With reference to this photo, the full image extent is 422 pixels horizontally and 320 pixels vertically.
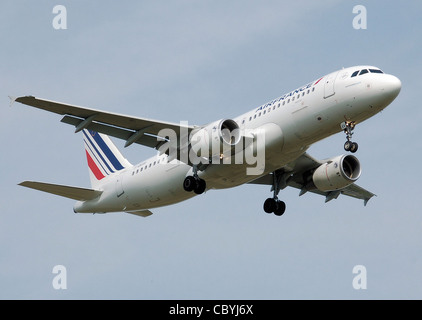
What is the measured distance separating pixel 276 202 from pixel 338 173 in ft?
12.7

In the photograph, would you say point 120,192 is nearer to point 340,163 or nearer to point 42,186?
point 42,186

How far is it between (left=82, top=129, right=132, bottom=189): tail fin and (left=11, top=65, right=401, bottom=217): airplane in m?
0.42

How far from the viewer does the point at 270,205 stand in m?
45.2

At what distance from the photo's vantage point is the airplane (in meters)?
37.4

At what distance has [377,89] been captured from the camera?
36.8 meters

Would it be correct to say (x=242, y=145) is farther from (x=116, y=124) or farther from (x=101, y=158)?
(x=101, y=158)

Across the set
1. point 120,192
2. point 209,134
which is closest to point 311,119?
point 209,134

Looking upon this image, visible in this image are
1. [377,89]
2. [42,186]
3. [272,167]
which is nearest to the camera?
[377,89]

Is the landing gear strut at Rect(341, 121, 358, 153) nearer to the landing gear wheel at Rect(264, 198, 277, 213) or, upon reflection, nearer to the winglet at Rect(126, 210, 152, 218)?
the landing gear wheel at Rect(264, 198, 277, 213)

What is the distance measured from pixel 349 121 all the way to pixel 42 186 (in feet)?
52.3

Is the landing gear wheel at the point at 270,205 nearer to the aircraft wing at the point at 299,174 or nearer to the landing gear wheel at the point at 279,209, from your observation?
the landing gear wheel at the point at 279,209

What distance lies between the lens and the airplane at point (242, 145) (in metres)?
37.4

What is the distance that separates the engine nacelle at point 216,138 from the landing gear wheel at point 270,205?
23.2 ft

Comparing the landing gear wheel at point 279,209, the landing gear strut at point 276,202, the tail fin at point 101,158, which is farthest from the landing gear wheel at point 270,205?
the tail fin at point 101,158
